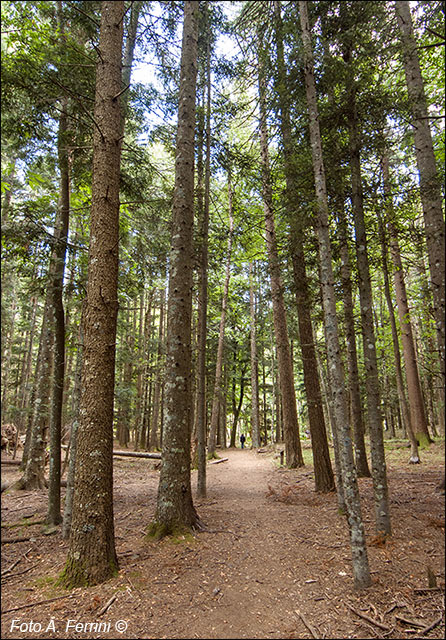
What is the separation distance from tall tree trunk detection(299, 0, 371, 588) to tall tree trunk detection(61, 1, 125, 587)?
3.08m

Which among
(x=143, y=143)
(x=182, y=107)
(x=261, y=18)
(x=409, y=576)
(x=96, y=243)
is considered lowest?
(x=409, y=576)

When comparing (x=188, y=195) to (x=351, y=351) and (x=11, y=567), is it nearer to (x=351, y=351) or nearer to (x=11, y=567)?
(x=351, y=351)

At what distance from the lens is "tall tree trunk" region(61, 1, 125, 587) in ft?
14.9

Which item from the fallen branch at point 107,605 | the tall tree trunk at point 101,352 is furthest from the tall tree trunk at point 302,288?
the fallen branch at point 107,605

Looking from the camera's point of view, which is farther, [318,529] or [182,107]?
[182,107]

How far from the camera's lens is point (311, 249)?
7496 mm

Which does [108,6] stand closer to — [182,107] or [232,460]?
[182,107]

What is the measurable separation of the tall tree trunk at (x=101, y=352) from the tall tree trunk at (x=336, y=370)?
3.08m

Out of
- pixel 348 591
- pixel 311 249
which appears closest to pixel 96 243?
pixel 311 249

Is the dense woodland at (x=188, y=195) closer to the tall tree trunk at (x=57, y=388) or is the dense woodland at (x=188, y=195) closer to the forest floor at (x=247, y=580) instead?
the tall tree trunk at (x=57, y=388)

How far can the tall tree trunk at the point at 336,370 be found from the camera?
4.09m

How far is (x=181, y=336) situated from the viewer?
6.43 metres

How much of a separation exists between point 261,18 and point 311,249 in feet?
16.5

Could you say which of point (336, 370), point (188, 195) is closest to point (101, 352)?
point (336, 370)
